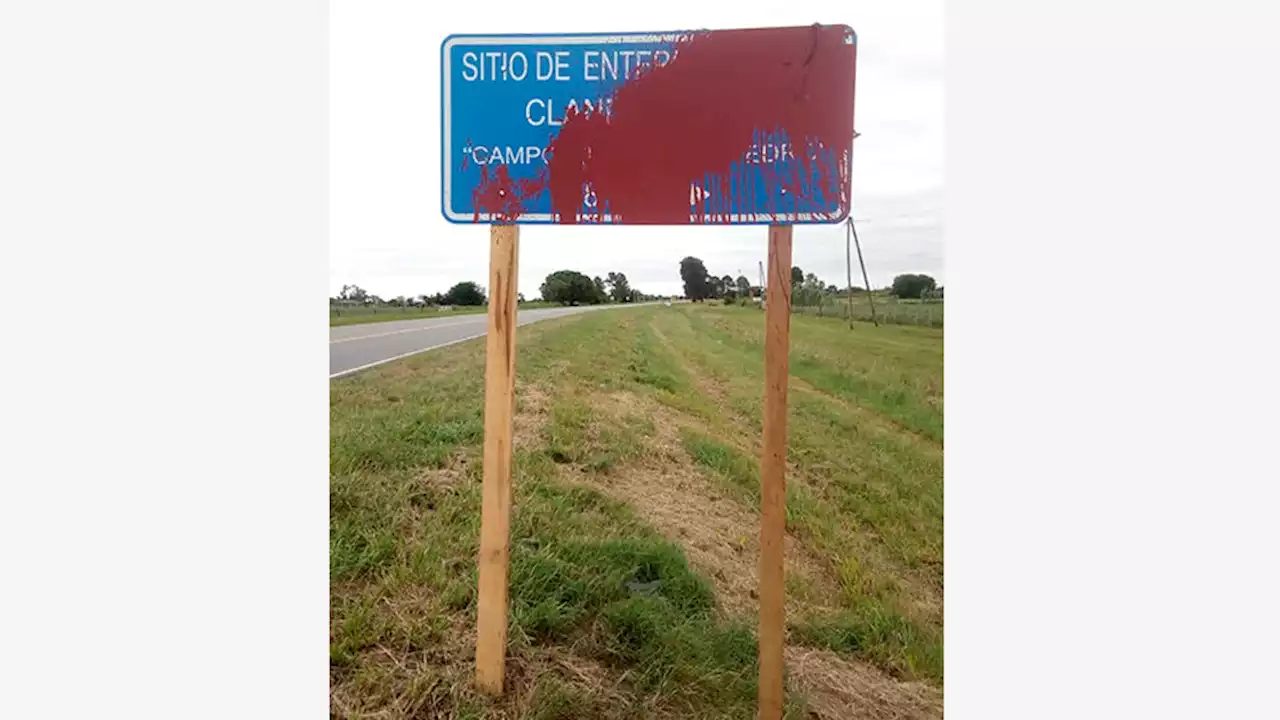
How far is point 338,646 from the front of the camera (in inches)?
88.6

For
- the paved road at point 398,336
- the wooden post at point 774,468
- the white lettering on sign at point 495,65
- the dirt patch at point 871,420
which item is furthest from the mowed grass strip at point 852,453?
the white lettering on sign at point 495,65

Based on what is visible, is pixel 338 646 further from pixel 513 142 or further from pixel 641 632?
pixel 513 142

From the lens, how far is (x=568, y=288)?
3.02 m

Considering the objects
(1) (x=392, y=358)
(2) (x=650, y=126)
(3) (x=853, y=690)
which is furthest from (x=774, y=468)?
(1) (x=392, y=358)

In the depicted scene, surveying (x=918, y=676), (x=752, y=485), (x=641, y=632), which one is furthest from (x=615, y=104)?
(x=918, y=676)

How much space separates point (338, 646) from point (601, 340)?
292cm

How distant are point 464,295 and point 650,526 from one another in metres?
1.57

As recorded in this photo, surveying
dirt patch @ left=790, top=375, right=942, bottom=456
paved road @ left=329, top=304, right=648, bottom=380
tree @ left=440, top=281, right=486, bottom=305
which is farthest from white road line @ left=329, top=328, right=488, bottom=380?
dirt patch @ left=790, top=375, right=942, bottom=456

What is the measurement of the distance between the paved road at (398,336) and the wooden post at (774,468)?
126 centimetres

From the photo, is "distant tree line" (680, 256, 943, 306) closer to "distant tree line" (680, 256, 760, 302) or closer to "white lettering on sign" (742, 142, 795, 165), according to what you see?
"distant tree line" (680, 256, 760, 302)

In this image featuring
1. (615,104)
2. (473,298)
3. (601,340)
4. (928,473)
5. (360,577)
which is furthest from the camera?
(601,340)

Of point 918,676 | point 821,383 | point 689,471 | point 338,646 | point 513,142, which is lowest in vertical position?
point 918,676

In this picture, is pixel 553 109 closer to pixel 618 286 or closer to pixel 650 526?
pixel 618 286

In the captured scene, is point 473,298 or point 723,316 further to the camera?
point 723,316
